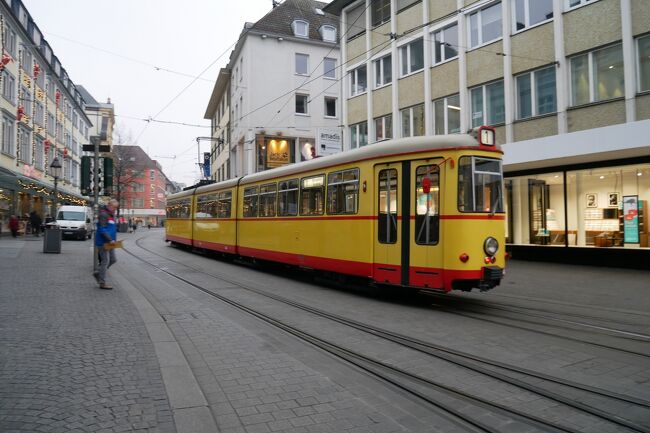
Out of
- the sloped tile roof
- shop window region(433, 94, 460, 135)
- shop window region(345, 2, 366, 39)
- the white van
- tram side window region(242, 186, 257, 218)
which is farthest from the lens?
the sloped tile roof

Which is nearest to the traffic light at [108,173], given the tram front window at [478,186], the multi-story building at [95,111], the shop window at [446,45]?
the tram front window at [478,186]

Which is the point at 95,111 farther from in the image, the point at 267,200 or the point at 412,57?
the point at 267,200

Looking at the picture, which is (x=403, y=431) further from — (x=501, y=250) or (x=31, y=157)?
(x=31, y=157)

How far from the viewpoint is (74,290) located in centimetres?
961

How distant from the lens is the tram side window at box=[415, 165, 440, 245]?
335 inches

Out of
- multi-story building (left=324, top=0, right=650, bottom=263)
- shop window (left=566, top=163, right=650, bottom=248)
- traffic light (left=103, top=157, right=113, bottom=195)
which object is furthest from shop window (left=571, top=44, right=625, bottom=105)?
traffic light (left=103, top=157, right=113, bottom=195)

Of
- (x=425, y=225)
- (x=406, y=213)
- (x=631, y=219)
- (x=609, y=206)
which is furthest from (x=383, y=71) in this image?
(x=425, y=225)

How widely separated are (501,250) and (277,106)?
30876 mm

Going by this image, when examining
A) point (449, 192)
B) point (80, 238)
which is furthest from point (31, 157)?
point (449, 192)

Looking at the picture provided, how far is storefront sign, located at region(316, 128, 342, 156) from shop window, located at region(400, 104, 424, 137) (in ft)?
14.3

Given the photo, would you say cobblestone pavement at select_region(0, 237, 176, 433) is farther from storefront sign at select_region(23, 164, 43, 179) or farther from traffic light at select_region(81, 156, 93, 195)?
storefront sign at select_region(23, 164, 43, 179)

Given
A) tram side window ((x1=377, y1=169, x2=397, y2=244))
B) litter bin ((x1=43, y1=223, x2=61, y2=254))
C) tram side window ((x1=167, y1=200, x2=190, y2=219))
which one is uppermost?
tram side window ((x1=167, y1=200, x2=190, y2=219))

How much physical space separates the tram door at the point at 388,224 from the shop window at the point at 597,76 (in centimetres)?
977

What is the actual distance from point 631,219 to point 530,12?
25.9ft
